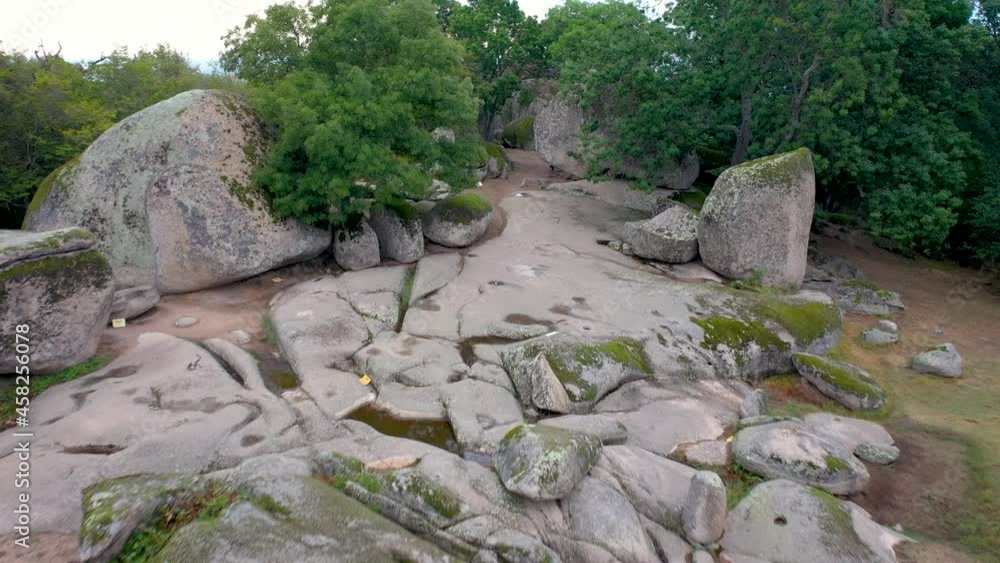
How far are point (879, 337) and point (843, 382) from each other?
3.76 metres

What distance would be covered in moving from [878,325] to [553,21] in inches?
837

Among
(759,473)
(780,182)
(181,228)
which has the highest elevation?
(780,182)

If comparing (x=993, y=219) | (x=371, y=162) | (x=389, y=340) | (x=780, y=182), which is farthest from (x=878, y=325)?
(x=371, y=162)

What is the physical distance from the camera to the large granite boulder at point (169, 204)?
45.6 ft

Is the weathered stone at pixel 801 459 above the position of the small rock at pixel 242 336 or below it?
below

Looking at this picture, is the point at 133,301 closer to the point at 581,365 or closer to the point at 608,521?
the point at 581,365

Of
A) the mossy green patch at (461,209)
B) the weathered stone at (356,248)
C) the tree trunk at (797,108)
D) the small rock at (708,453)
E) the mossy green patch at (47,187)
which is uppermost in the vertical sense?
the tree trunk at (797,108)

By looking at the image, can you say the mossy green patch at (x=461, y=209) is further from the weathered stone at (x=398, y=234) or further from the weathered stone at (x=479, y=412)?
the weathered stone at (x=479, y=412)

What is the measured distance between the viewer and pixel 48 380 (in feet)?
33.2

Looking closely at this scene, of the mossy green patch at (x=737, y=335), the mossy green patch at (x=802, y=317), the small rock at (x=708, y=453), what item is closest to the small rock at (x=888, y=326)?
the mossy green patch at (x=802, y=317)

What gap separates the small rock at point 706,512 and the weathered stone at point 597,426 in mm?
1854

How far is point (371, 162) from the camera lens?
1448 centimetres

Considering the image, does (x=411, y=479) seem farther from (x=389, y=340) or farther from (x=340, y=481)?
(x=389, y=340)

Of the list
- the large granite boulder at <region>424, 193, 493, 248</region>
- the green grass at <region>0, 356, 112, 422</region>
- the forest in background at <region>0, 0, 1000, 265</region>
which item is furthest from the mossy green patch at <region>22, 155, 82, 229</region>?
the large granite boulder at <region>424, 193, 493, 248</region>
